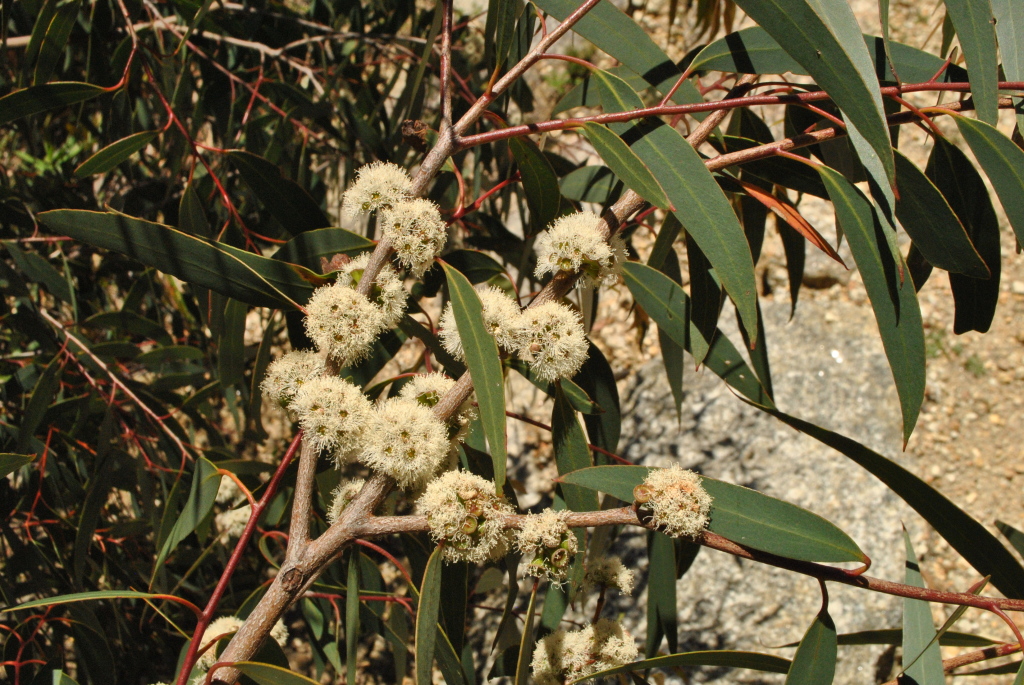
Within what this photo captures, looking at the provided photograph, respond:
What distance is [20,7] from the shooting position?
48.1 inches

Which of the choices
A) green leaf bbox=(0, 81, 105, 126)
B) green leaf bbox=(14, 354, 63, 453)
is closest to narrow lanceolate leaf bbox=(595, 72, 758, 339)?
green leaf bbox=(0, 81, 105, 126)

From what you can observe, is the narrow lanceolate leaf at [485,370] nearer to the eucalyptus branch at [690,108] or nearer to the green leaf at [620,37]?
the eucalyptus branch at [690,108]

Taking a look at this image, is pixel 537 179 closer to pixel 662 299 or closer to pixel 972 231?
pixel 662 299

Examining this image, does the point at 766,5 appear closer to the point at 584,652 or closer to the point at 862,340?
the point at 584,652

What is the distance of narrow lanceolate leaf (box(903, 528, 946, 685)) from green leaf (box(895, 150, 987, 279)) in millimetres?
306

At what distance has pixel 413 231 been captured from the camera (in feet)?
2.27

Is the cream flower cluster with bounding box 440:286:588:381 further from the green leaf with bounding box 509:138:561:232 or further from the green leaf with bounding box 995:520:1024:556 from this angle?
the green leaf with bounding box 995:520:1024:556

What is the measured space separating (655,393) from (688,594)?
0.59 m

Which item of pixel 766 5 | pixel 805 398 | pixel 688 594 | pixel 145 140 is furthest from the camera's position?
pixel 805 398

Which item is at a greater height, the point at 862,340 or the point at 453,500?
the point at 862,340

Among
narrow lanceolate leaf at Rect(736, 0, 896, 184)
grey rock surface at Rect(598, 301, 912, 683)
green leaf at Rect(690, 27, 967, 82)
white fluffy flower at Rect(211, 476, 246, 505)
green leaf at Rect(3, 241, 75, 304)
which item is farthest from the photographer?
grey rock surface at Rect(598, 301, 912, 683)

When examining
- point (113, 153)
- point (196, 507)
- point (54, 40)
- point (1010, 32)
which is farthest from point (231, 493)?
point (1010, 32)

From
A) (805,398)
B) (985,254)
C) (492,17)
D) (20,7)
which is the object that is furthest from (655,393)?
(20,7)

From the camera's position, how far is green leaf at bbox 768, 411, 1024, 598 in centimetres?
68
